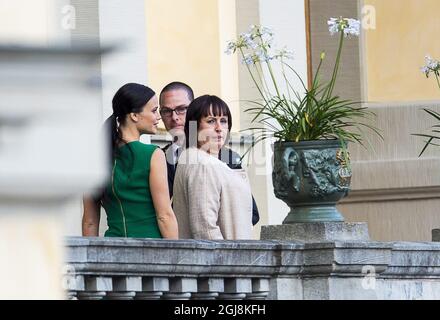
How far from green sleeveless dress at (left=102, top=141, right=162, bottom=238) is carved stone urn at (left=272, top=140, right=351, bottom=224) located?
1.16 meters

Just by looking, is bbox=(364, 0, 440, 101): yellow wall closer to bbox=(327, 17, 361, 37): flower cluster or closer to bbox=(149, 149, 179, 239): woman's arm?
bbox=(327, 17, 361, 37): flower cluster

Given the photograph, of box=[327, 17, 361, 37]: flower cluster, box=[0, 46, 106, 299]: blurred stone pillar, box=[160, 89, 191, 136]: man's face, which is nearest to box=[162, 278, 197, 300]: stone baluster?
box=[160, 89, 191, 136]: man's face

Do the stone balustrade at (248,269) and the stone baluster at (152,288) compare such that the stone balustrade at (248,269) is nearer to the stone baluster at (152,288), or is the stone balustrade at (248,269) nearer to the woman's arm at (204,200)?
the stone baluster at (152,288)

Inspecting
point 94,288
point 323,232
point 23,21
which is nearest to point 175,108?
point 323,232

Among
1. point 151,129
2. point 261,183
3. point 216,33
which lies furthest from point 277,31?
point 151,129

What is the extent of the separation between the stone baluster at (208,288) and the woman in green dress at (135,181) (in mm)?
212

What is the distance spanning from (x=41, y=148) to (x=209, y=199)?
4246 millimetres

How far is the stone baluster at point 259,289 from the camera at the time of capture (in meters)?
6.21

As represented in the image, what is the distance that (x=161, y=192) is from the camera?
19.4ft

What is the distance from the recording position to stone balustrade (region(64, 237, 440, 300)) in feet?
18.1

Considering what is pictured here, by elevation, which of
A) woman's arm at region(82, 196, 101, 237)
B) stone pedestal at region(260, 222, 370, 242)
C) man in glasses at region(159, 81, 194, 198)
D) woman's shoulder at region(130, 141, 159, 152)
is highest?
man in glasses at region(159, 81, 194, 198)

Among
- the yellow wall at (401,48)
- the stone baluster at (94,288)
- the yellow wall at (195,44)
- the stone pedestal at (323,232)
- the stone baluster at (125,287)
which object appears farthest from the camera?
the yellow wall at (401,48)

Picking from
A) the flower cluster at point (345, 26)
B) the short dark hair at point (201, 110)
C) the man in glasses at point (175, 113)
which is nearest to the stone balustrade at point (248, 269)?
the short dark hair at point (201, 110)
